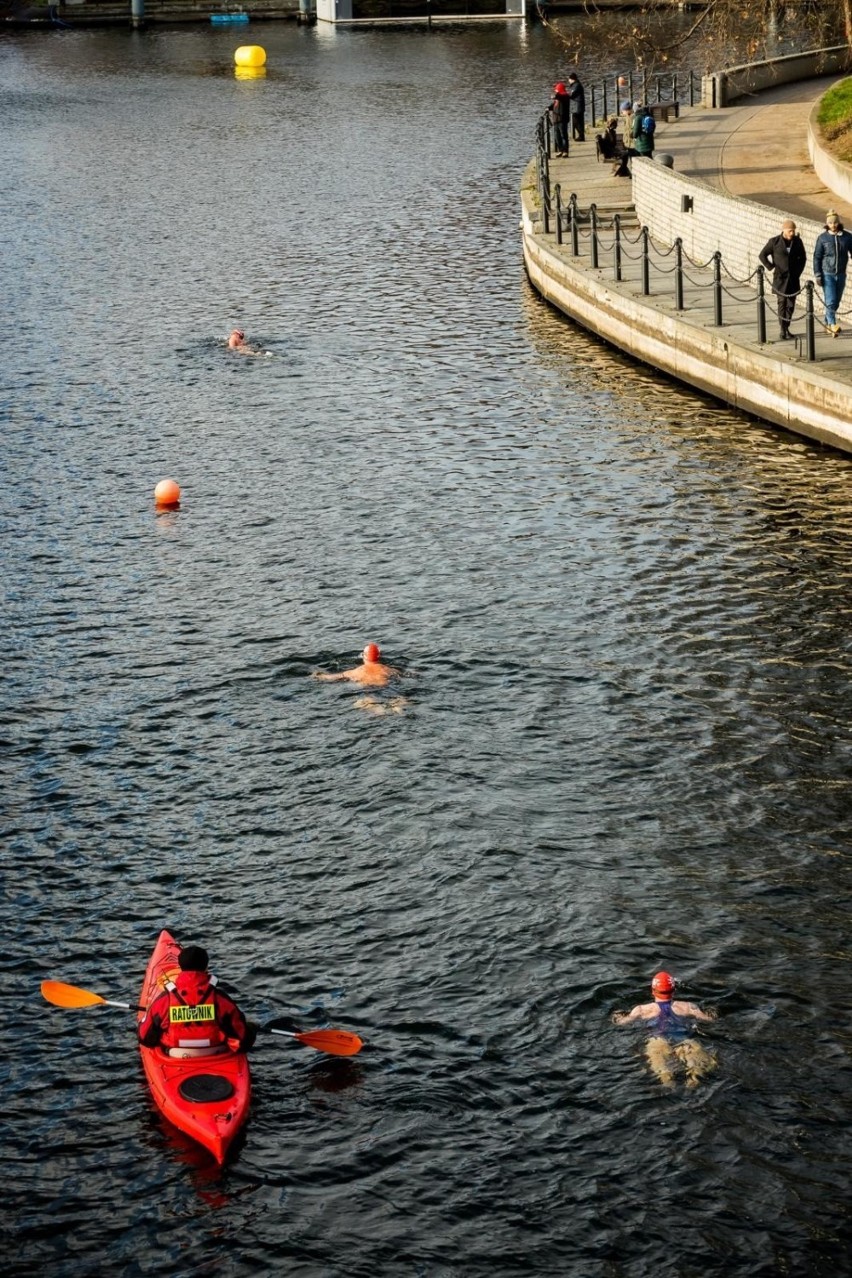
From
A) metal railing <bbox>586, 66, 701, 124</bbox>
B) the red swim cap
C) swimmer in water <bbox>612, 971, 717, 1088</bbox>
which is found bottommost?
swimmer in water <bbox>612, 971, 717, 1088</bbox>

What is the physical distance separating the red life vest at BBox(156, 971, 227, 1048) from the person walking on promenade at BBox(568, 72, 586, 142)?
4629 centimetres

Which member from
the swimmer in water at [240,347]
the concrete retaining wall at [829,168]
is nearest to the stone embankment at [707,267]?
the concrete retaining wall at [829,168]

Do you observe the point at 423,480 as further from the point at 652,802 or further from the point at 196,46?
the point at 196,46

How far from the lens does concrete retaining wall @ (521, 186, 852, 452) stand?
33.4 metres

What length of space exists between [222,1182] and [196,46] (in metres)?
102

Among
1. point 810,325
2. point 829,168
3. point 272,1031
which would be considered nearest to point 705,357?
point 810,325

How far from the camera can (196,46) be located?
11050cm

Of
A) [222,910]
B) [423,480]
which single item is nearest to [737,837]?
[222,910]

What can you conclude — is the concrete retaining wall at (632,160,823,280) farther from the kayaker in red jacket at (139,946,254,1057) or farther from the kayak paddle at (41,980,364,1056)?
the kayaker in red jacket at (139,946,254,1057)

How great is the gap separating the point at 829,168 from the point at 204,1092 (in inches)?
1391

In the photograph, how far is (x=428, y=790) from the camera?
918 inches

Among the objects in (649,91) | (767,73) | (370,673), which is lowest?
(370,673)

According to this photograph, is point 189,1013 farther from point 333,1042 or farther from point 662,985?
point 662,985

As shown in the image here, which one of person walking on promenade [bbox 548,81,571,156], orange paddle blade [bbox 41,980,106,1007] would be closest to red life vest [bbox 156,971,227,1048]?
orange paddle blade [bbox 41,980,106,1007]
